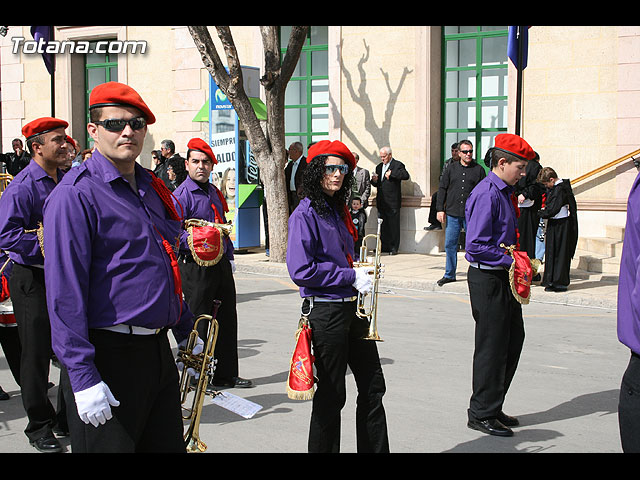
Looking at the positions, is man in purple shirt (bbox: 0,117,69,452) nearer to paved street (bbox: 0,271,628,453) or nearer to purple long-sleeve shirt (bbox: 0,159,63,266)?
purple long-sleeve shirt (bbox: 0,159,63,266)

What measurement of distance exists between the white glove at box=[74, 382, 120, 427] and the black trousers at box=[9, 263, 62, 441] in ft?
8.31

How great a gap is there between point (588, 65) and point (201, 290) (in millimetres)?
10127

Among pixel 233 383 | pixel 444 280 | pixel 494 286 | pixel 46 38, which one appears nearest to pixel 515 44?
pixel 444 280

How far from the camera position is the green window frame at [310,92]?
18156 mm

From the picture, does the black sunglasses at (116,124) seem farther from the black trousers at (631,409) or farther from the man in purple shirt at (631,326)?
the black trousers at (631,409)

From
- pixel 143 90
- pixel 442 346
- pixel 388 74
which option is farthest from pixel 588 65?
pixel 143 90

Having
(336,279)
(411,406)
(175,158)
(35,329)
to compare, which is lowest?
(411,406)

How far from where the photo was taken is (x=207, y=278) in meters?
6.93

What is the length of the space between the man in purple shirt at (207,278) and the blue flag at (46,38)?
1265 centimetres

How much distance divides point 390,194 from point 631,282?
12.7m

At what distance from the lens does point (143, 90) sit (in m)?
20.7

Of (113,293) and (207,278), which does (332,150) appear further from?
(207,278)

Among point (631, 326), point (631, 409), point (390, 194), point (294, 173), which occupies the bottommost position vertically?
point (631, 409)

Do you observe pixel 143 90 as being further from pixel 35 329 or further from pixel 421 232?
pixel 35 329
